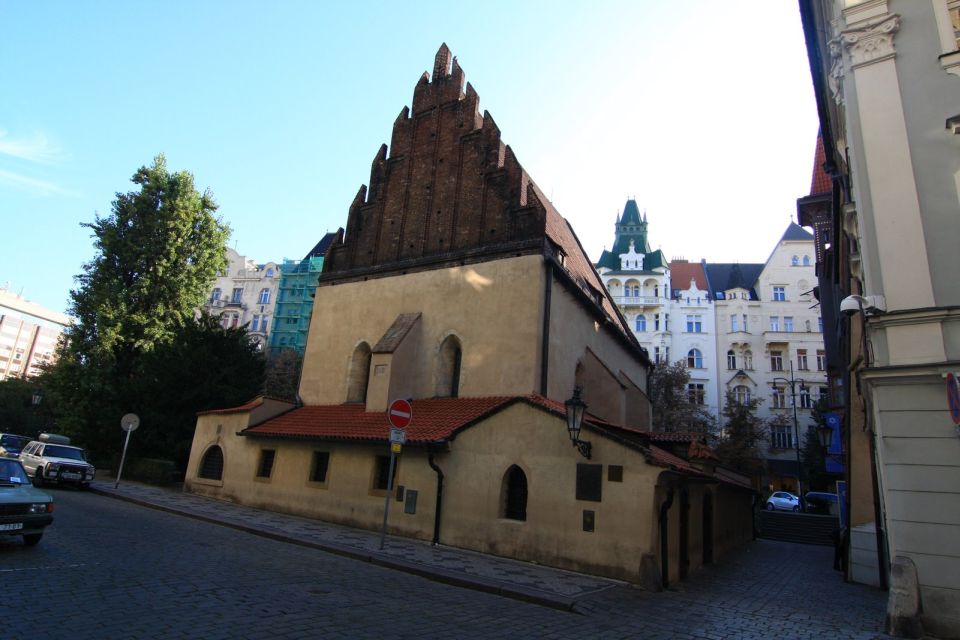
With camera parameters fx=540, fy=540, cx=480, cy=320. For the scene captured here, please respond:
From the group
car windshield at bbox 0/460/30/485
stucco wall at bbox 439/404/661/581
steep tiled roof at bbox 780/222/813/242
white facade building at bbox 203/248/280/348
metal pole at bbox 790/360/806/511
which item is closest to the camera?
car windshield at bbox 0/460/30/485

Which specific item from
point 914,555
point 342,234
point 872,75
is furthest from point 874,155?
point 342,234

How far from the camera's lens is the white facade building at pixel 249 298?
64375 mm

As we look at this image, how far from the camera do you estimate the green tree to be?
2652cm

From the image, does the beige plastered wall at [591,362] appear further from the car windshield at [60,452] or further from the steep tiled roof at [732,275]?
the steep tiled roof at [732,275]

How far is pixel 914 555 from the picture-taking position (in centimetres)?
749

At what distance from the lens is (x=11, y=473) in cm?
950

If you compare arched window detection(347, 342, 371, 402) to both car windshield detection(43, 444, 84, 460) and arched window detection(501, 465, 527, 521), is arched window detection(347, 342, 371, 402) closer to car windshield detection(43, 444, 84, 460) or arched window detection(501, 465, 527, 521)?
arched window detection(501, 465, 527, 521)

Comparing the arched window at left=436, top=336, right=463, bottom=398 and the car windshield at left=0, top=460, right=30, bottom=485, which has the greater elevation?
the arched window at left=436, top=336, right=463, bottom=398

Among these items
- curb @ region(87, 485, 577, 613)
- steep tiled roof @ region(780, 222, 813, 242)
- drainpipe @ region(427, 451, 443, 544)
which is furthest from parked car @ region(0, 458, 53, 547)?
steep tiled roof @ region(780, 222, 813, 242)

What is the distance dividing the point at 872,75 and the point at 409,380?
13.4 meters

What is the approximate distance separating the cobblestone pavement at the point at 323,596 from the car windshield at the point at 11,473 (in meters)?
0.99

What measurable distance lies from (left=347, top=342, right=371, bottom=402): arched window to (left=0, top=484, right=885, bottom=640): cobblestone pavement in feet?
20.2

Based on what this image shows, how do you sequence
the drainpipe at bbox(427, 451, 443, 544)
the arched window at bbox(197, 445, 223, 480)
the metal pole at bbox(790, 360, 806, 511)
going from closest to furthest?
the drainpipe at bbox(427, 451, 443, 544)
the arched window at bbox(197, 445, 223, 480)
the metal pole at bbox(790, 360, 806, 511)

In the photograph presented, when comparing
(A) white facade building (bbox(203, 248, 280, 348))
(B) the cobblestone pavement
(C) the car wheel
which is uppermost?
(A) white facade building (bbox(203, 248, 280, 348))
